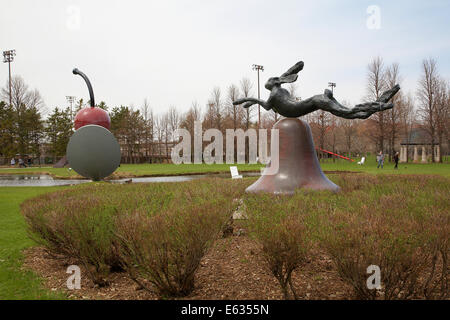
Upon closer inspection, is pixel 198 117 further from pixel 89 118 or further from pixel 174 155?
pixel 89 118

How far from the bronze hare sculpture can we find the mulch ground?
3.93m

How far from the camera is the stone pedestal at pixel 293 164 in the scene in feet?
26.4

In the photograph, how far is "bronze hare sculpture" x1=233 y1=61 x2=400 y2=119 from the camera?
7246 mm

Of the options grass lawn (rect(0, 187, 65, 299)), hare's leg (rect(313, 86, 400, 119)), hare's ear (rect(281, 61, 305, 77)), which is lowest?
grass lawn (rect(0, 187, 65, 299))

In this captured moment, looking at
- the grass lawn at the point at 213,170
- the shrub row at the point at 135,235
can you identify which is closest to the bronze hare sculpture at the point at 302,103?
the shrub row at the point at 135,235

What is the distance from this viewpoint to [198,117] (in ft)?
188

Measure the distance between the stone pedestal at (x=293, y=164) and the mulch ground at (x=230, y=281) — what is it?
3.30m

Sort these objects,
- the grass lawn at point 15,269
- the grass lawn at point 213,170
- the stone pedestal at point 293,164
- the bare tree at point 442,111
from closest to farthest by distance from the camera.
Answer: the grass lawn at point 15,269 < the stone pedestal at point 293,164 < the grass lawn at point 213,170 < the bare tree at point 442,111

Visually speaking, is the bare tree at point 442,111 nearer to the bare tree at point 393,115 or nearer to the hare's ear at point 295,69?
the bare tree at point 393,115

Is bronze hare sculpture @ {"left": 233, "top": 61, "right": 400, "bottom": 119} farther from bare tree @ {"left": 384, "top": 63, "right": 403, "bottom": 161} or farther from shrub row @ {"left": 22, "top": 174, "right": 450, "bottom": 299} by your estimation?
bare tree @ {"left": 384, "top": 63, "right": 403, "bottom": 161}

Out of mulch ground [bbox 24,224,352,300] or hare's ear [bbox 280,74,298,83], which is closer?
mulch ground [bbox 24,224,352,300]

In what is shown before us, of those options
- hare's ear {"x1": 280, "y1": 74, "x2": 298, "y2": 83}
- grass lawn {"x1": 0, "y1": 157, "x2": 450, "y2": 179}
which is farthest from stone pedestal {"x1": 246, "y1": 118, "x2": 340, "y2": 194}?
grass lawn {"x1": 0, "y1": 157, "x2": 450, "y2": 179}

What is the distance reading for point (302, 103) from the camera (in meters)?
8.23
